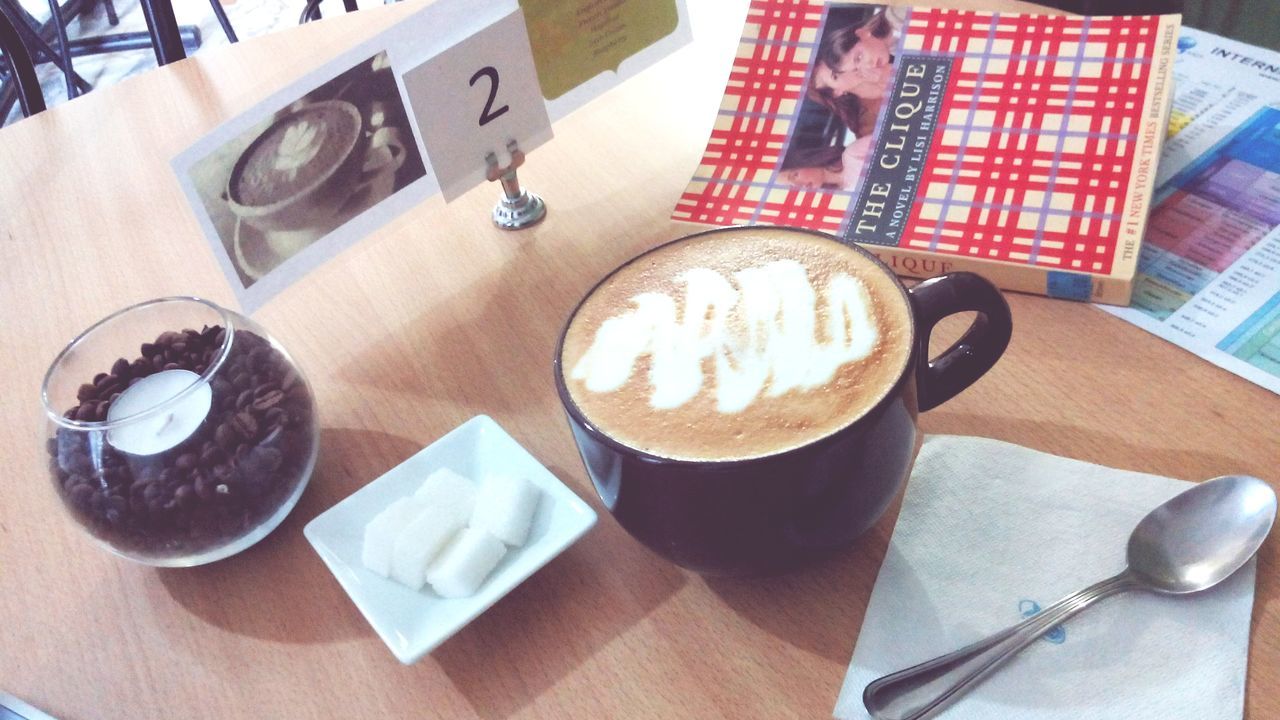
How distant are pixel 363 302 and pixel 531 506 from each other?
0.98 ft

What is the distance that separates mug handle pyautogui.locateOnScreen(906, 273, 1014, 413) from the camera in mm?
518

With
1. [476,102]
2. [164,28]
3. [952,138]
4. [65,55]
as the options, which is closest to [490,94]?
[476,102]

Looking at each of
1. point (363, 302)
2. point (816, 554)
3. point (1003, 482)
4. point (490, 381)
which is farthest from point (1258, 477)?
point (363, 302)

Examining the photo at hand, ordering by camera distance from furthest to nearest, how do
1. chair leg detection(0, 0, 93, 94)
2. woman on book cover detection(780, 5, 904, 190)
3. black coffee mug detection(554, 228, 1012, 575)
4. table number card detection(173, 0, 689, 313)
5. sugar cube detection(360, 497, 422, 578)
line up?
chair leg detection(0, 0, 93, 94)
woman on book cover detection(780, 5, 904, 190)
table number card detection(173, 0, 689, 313)
sugar cube detection(360, 497, 422, 578)
black coffee mug detection(554, 228, 1012, 575)

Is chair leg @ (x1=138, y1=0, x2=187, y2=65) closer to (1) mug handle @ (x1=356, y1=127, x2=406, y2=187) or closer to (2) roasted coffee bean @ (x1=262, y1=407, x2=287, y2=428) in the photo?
(1) mug handle @ (x1=356, y1=127, x2=406, y2=187)

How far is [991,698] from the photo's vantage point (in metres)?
0.48

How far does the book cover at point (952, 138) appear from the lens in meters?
0.70

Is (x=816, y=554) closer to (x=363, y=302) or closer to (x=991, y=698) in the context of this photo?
(x=991, y=698)

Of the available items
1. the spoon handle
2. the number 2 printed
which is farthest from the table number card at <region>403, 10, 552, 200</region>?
the spoon handle

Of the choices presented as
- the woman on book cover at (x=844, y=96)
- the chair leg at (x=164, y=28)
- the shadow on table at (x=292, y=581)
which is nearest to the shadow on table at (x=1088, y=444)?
the woman on book cover at (x=844, y=96)

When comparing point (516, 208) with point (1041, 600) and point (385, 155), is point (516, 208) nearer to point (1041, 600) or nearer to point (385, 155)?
point (385, 155)

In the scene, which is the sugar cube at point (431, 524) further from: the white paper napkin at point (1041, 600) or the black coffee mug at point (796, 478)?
the white paper napkin at point (1041, 600)

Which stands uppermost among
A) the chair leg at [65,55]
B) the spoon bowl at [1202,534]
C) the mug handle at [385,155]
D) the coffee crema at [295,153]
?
the coffee crema at [295,153]

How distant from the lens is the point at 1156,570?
512 millimetres
